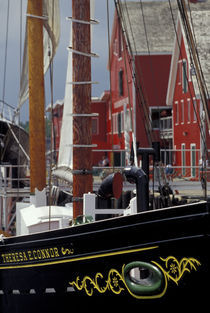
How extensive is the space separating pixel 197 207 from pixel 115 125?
51.0 meters

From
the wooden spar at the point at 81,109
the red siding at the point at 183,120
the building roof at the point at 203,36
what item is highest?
the building roof at the point at 203,36

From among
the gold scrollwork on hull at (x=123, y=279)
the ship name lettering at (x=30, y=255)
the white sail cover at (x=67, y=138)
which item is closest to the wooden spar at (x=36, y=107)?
the white sail cover at (x=67, y=138)

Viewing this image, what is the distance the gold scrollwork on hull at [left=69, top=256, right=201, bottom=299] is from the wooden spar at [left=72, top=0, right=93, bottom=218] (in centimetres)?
235

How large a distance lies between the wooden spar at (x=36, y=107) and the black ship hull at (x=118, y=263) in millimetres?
5250

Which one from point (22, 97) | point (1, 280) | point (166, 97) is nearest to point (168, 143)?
point (166, 97)

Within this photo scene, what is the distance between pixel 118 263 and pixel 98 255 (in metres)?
0.29

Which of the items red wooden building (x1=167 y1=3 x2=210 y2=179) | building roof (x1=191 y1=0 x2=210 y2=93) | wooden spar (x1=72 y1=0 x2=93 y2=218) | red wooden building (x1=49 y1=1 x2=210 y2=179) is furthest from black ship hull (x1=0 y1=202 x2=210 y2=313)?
red wooden building (x1=167 y1=3 x2=210 y2=179)

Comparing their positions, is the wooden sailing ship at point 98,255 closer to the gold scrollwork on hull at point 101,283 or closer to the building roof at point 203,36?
the gold scrollwork on hull at point 101,283

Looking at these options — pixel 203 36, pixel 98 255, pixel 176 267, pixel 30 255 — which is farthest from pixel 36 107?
pixel 203 36

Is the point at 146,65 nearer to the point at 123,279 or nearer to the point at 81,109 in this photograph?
the point at 81,109

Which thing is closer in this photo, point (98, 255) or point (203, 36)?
point (98, 255)

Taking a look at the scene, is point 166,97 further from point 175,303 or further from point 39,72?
point 175,303

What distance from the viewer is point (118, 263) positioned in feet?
27.4

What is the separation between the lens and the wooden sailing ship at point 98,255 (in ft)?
25.6
